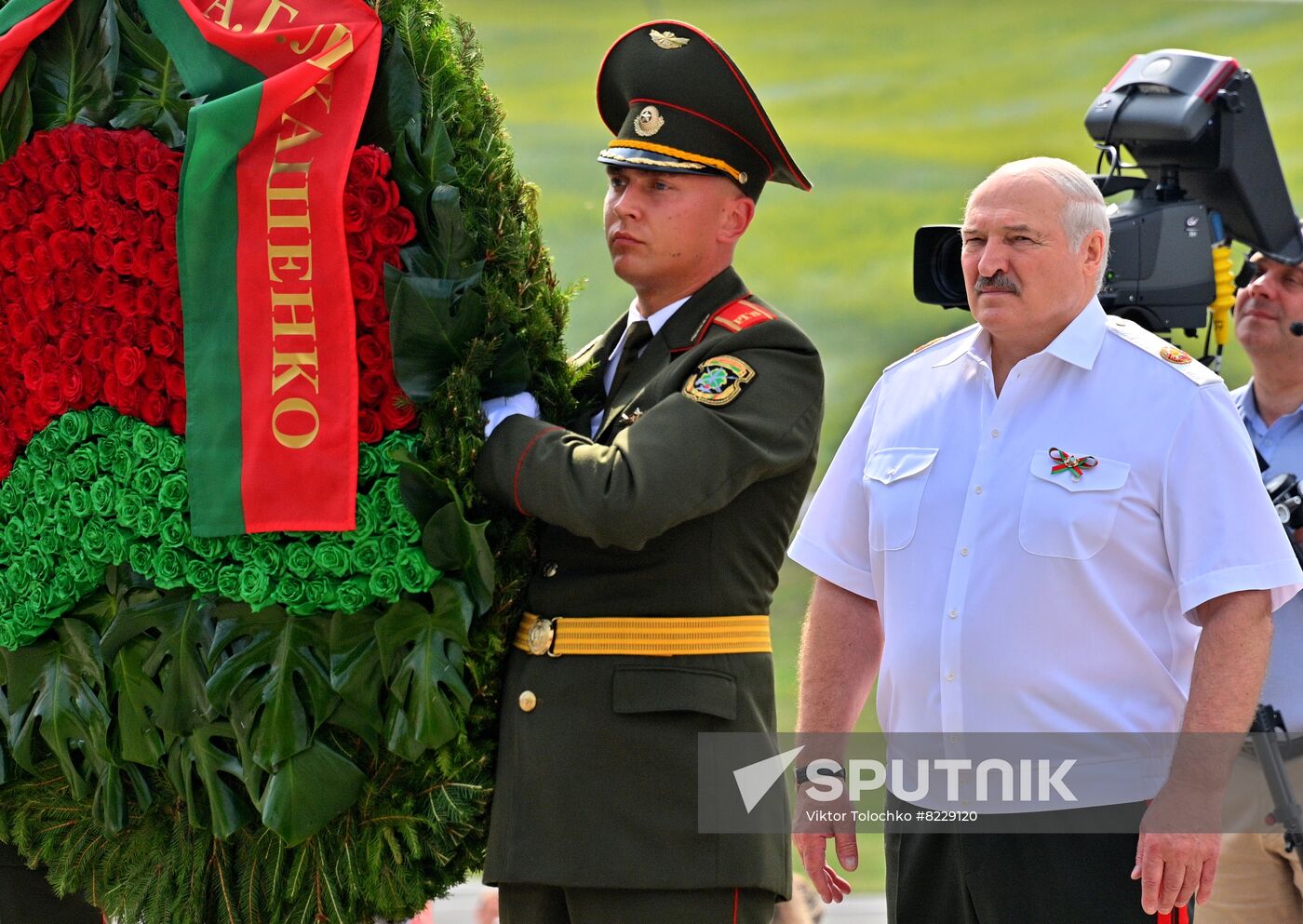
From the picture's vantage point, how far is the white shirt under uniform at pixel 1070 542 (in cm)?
218

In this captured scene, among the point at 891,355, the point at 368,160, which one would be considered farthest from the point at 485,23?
the point at 368,160

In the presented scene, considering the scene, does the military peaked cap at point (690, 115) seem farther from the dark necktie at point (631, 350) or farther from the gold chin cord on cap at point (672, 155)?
the dark necktie at point (631, 350)

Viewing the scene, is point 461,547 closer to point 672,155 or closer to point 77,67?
point 672,155

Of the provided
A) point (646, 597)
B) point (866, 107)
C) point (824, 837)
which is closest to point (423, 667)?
point (646, 597)

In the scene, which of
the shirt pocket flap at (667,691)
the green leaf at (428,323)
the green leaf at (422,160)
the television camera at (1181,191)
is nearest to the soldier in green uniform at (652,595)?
the shirt pocket flap at (667,691)

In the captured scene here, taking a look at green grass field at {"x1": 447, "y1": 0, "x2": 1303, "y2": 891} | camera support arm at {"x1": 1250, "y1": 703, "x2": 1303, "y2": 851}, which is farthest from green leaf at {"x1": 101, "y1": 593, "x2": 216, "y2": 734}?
green grass field at {"x1": 447, "y1": 0, "x2": 1303, "y2": 891}

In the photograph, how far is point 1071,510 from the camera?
7.30 feet

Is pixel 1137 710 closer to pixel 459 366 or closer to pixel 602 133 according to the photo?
pixel 459 366

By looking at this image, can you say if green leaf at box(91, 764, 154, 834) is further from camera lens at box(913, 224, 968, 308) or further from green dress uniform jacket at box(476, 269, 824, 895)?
camera lens at box(913, 224, 968, 308)

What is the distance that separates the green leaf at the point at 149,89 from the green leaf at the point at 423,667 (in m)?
0.76

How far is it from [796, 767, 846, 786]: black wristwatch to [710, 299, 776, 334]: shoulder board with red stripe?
2.31ft

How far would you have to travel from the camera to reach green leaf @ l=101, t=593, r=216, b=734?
225 centimetres

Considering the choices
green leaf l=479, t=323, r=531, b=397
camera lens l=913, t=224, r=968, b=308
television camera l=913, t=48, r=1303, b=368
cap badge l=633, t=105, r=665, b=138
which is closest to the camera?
green leaf l=479, t=323, r=531, b=397

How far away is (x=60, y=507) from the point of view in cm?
236
